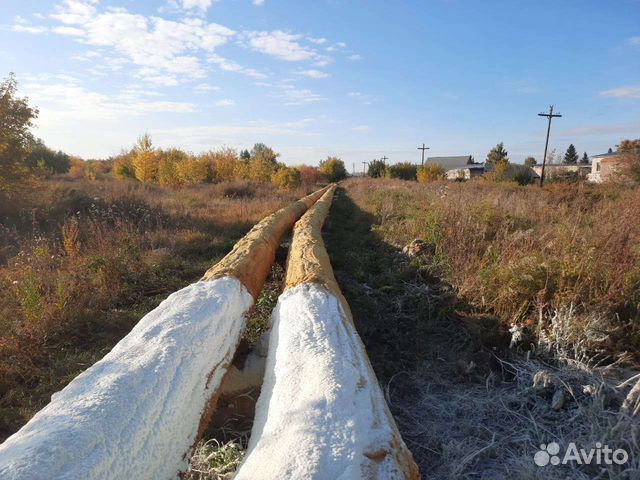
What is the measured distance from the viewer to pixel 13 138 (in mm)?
11172

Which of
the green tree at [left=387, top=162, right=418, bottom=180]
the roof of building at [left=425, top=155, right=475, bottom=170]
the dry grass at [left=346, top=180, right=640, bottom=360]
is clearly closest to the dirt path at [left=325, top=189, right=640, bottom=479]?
A: the dry grass at [left=346, top=180, right=640, bottom=360]

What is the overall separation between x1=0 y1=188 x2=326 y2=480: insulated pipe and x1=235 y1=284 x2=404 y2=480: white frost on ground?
443 mm

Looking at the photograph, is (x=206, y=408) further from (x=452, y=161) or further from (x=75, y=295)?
(x=452, y=161)

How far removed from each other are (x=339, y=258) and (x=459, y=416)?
4.75 meters

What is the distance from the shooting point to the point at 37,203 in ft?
38.3

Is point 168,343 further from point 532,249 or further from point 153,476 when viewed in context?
point 532,249

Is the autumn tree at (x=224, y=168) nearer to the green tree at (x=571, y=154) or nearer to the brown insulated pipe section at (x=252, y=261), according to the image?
the brown insulated pipe section at (x=252, y=261)

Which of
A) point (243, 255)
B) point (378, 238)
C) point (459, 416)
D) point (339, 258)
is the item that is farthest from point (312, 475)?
point (378, 238)

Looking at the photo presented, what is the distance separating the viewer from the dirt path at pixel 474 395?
2.31m

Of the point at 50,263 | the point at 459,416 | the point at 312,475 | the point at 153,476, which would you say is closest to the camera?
the point at 312,475

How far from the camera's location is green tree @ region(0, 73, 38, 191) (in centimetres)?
1084

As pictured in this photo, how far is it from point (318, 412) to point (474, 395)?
1.71m

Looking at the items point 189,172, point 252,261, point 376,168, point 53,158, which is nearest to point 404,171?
point 376,168

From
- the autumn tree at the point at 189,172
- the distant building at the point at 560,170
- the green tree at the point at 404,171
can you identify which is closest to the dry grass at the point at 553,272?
the distant building at the point at 560,170
